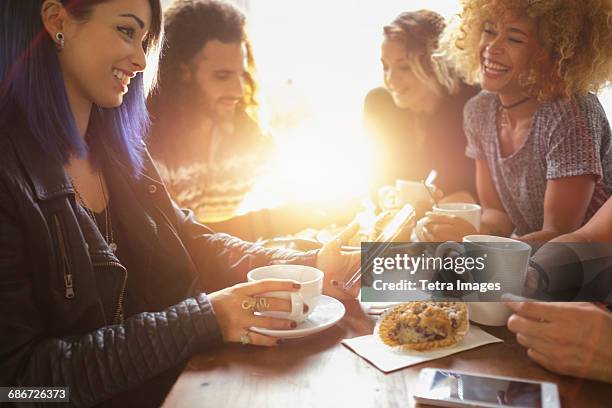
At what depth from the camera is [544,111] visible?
1.39 m

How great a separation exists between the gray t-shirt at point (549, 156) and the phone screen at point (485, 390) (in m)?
0.84

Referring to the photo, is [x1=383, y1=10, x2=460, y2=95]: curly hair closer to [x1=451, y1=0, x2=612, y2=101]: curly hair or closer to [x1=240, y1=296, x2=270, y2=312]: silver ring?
[x1=451, y1=0, x2=612, y2=101]: curly hair

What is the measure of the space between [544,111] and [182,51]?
127 centimetres

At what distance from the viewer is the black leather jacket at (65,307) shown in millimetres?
713

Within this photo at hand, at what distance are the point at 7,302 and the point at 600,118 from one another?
1.41 metres

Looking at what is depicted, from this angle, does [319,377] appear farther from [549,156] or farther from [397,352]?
[549,156]

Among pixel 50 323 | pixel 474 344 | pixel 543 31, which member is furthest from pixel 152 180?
pixel 543 31

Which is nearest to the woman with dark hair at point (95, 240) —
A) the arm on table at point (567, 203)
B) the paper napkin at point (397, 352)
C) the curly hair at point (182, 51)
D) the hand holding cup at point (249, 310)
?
the hand holding cup at point (249, 310)

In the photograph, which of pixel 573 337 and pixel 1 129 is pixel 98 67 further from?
pixel 573 337

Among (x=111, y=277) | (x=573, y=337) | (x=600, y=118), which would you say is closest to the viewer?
(x=573, y=337)

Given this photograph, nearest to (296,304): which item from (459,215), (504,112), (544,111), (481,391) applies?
(481,391)

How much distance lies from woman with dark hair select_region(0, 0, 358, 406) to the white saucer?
2cm

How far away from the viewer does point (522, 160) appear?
145 cm

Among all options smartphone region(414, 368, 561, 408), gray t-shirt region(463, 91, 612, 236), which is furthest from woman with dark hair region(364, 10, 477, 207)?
smartphone region(414, 368, 561, 408)
